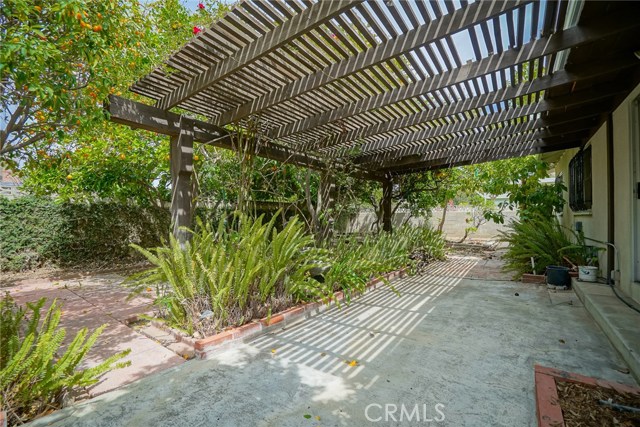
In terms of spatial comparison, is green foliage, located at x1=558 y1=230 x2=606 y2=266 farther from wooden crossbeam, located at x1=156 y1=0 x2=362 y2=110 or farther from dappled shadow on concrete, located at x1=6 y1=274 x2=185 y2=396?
dappled shadow on concrete, located at x1=6 y1=274 x2=185 y2=396

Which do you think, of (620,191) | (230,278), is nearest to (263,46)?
(230,278)

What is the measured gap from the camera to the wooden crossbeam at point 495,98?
9.86 ft

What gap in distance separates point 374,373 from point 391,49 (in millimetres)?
2574

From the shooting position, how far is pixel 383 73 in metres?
3.26

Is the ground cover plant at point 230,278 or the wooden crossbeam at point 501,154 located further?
the wooden crossbeam at point 501,154

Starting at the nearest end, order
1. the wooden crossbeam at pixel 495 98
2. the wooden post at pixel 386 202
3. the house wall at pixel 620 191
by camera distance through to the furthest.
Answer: the wooden crossbeam at pixel 495 98
the house wall at pixel 620 191
the wooden post at pixel 386 202

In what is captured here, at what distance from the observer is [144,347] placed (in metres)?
A: 2.67

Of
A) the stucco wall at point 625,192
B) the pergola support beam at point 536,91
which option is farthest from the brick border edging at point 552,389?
the pergola support beam at point 536,91

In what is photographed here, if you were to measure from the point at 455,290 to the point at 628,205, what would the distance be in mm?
2296

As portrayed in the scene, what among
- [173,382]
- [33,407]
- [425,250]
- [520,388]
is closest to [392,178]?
[425,250]

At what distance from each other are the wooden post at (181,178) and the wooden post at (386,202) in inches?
209

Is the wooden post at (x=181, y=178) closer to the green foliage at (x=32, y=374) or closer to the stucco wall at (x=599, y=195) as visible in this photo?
the green foliage at (x=32, y=374)

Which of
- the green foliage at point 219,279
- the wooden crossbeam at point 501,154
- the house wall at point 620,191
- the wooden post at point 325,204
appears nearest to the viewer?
the green foliage at point 219,279

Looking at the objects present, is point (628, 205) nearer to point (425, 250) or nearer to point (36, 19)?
point (425, 250)
